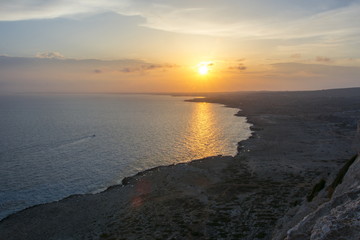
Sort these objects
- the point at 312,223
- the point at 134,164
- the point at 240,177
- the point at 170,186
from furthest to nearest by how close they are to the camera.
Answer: the point at 134,164 < the point at 240,177 < the point at 170,186 < the point at 312,223

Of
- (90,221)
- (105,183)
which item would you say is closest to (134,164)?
(105,183)

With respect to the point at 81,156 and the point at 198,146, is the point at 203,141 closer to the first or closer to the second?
the point at 198,146

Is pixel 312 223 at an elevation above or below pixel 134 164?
above

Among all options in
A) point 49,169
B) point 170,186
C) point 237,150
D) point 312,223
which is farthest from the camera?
point 237,150

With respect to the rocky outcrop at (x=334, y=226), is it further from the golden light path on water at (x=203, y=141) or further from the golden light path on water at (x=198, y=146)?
the golden light path on water at (x=203, y=141)

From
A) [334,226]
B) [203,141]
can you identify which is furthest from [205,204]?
[203,141]

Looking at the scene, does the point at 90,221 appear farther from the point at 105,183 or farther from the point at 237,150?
the point at 237,150

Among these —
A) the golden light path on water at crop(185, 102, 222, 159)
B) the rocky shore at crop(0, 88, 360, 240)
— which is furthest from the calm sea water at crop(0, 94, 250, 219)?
the rocky shore at crop(0, 88, 360, 240)

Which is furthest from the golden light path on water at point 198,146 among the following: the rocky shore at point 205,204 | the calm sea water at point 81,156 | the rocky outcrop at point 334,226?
the rocky outcrop at point 334,226

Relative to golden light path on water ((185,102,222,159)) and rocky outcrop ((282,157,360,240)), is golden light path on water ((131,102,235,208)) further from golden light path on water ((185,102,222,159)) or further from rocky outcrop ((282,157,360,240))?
rocky outcrop ((282,157,360,240))

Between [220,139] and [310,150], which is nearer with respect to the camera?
[310,150]

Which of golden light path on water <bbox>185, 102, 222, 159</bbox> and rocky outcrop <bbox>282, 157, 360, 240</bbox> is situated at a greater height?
rocky outcrop <bbox>282, 157, 360, 240</bbox>
